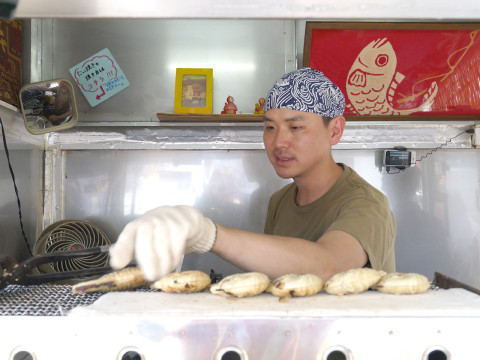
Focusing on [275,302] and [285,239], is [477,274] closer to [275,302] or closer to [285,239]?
[285,239]

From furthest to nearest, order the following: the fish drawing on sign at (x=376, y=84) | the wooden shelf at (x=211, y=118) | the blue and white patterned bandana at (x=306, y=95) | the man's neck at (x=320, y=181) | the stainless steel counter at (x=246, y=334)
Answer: the fish drawing on sign at (x=376, y=84) < the wooden shelf at (x=211, y=118) < the man's neck at (x=320, y=181) < the blue and white patterned bandana at (x=306, y=95) < the stainless steel counter at (x=246, y=334)

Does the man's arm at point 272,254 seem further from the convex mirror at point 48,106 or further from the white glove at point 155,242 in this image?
the convex mirror at point 48,106

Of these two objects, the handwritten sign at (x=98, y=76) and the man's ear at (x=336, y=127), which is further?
the handwritten sign at (x=98, y=76)

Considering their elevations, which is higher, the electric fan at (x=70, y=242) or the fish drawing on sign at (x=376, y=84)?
the fish drawing on sign at (x=376, y=84)

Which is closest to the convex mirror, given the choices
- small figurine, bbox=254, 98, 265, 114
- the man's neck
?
small figurine, bbox=254, 98, 265, 114

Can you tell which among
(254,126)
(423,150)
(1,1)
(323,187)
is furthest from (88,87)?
(423,150)

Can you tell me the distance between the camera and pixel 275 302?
3.06ft

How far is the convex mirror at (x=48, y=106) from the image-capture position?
101 inches

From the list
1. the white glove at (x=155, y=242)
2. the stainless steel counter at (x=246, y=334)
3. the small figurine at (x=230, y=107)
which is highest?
the small figurine at (x=230, y=107)

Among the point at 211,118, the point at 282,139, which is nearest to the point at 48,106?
the point at 211,118

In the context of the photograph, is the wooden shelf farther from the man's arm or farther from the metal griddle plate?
the metal griddle plate

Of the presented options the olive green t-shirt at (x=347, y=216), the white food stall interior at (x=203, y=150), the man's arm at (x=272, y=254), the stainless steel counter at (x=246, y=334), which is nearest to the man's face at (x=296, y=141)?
the olive green t-shirt at (x=347, y=216)

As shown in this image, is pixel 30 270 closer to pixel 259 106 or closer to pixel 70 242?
pixel 70 242

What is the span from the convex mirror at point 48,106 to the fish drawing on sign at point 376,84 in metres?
1.88
